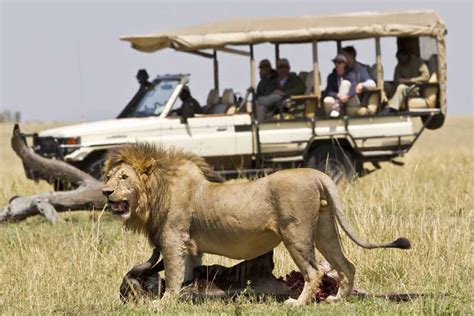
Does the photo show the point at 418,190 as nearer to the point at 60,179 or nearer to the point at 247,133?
the point at 247,133

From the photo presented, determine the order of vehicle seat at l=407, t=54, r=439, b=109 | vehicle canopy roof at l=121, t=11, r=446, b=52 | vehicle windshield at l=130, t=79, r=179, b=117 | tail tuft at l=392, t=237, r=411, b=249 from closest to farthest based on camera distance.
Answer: tail tuft at l=392, t=237, r=411, b=249 → vehicle windshield at l=130, t=79, r=179, b=117 → vehicle canopy roof at l=121, t=11, r=446, b=52 → vehicle seat at l=407, t=54, r=439, b=109

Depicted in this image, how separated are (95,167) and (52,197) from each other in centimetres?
217

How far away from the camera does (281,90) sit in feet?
58.0

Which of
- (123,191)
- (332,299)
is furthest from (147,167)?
(332,299)

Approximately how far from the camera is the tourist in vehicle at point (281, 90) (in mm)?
17250

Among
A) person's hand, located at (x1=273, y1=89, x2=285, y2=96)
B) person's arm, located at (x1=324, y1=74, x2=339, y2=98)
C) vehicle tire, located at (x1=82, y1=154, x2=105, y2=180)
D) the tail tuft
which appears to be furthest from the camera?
person's arm, located at (x1=324, y1=74, x2=339, y2=98)

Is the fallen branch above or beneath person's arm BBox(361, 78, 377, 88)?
beneath

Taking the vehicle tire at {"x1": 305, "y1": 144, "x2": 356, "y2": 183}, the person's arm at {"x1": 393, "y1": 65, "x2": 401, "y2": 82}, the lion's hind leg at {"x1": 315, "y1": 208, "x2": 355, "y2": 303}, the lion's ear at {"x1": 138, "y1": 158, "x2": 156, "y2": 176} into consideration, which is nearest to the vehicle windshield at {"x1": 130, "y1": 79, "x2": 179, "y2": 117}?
the vehicle tire at {"x1": 305, "y1": 144, "x2": 356, "y2": 183}

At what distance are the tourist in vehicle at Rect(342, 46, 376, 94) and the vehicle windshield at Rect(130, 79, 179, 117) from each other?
2.72m

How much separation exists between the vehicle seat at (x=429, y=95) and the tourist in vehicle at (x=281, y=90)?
1.76m

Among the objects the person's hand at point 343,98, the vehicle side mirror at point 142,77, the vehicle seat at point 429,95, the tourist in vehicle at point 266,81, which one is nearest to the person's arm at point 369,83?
the person's hand at point 343,98

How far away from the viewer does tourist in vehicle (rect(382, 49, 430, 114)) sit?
17719 millimetres

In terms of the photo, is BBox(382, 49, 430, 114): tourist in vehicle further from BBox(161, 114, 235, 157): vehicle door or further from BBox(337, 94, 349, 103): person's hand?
BBox(161, 114, 235, 157): vehicle door

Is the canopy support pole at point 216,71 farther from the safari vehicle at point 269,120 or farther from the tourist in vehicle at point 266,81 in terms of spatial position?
the tourist in vehicle at point 266,81
